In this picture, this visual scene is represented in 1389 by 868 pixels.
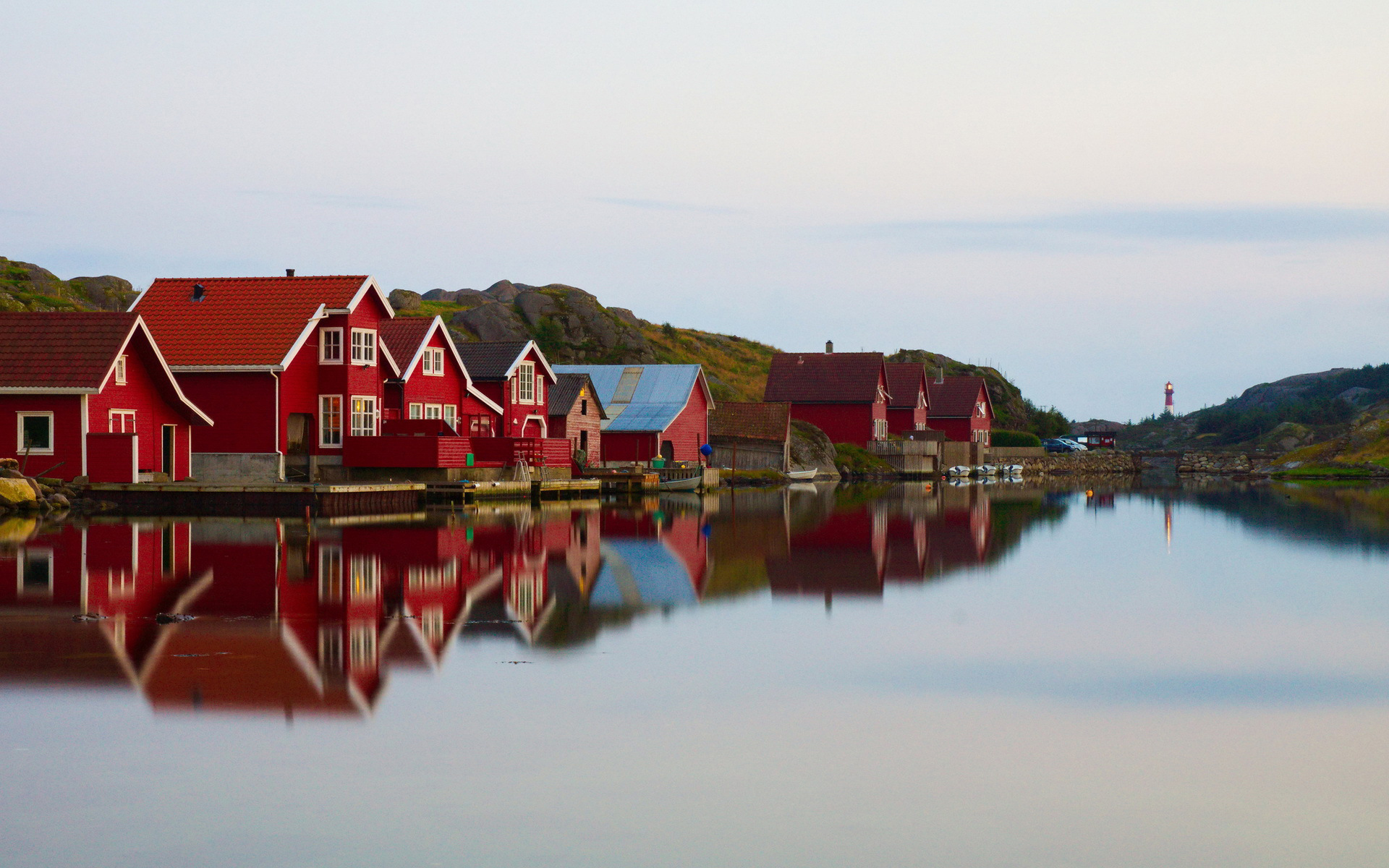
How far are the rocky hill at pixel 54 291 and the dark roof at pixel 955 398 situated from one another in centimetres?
5441

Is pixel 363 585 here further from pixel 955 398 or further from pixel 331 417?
pixel 955 398

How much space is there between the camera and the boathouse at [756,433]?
7238 cm

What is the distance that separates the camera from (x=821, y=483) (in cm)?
7225

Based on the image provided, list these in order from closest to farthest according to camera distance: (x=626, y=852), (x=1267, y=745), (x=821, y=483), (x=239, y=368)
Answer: (x=626, y=852) → (x=1267, y=745) → (x=239, y=368) → (x=821, y=483)

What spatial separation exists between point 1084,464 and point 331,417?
248 ft

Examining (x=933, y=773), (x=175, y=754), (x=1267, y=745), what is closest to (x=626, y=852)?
(x=933, y=773)

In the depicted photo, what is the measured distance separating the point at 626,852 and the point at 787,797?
1.43 m

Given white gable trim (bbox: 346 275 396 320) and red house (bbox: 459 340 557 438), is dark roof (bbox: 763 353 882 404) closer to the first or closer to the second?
red house (bbox: 459 340 557 438)

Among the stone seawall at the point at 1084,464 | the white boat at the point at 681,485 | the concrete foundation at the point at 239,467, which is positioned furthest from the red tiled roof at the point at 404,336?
the stone seawall at the point at 1084,464

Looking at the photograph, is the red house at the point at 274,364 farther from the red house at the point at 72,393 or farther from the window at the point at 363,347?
the red house at the point at 72,393

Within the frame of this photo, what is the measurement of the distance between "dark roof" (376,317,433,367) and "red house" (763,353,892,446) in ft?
140

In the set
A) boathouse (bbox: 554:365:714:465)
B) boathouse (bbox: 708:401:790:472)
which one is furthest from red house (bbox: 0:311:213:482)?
boathouse (bbox: 708:401:790:472)

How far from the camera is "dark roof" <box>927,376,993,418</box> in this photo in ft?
342

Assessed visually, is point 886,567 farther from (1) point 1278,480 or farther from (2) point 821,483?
(1) point 1278,480
